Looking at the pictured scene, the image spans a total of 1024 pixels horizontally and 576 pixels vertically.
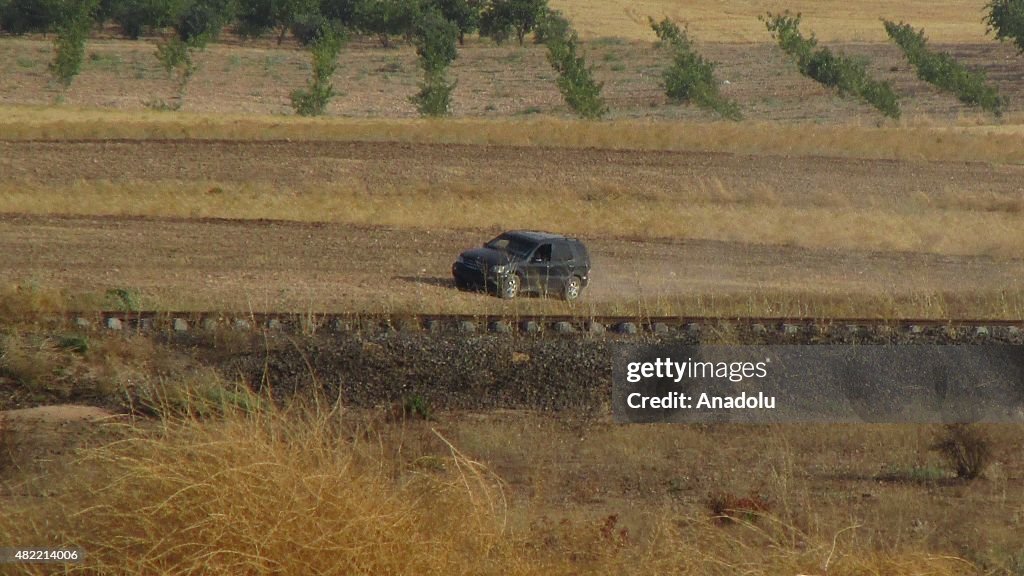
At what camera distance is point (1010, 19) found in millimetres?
91062

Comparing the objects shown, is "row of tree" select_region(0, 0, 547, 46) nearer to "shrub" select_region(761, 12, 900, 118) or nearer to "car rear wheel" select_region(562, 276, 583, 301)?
"shrub" select_region(761, 12, 900, 118)

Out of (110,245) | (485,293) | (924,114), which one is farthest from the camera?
(924,114)

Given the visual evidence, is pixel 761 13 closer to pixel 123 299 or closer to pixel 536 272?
pixel 536 272

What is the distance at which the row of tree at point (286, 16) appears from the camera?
96.2 meters

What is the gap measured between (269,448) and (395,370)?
8349mm

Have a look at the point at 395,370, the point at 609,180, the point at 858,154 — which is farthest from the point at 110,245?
the point at 858,154

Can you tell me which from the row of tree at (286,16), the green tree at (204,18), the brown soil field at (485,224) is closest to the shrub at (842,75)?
the row of tree at (286,16)

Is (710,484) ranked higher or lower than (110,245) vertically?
higher

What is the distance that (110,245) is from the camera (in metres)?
25.4

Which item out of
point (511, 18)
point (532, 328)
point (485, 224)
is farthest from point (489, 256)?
point (511, 18)

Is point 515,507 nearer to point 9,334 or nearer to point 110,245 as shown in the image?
point 9,334

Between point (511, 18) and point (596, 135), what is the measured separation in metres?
63.9

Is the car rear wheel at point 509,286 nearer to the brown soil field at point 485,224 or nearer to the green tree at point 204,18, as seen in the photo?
the brown soil field at point 485,224

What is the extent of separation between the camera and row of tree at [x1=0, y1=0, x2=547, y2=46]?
96188mm
